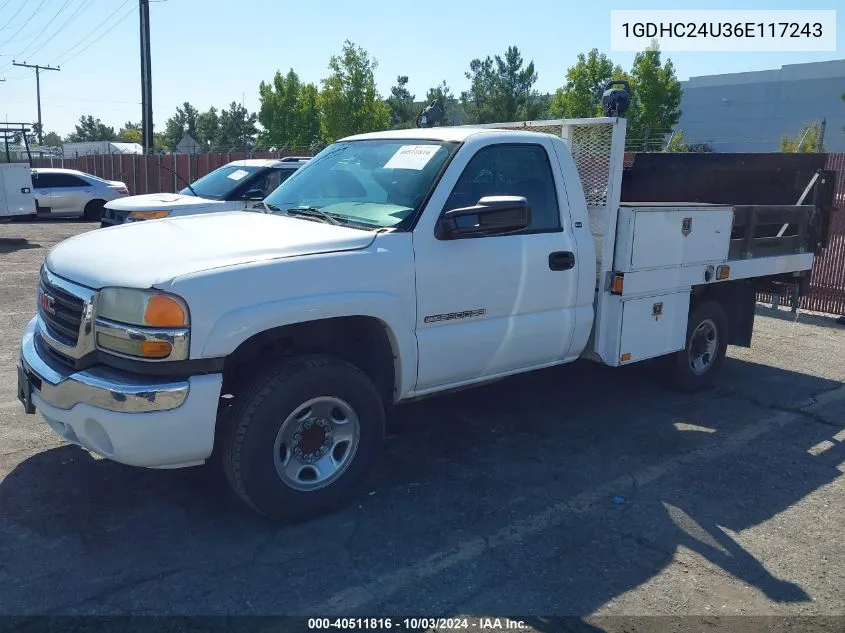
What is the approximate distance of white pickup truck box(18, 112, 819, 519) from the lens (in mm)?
3469

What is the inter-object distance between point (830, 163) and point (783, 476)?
7333mm

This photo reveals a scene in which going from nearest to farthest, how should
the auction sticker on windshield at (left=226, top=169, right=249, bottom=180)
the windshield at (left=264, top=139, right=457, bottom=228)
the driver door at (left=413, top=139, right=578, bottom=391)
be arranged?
the driver door at (left=413, top=139, right=578, bottom=391) → the windshield at (left=264, top=139, right=457, bottom=228) → the auction sticker on windshield at (left=226, top=169, right=249, bottom=180)

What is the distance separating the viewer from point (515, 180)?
483 cm

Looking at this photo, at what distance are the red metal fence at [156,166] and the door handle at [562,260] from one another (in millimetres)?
19169

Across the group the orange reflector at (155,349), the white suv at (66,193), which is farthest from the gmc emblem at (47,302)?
the white suv at (66,193)

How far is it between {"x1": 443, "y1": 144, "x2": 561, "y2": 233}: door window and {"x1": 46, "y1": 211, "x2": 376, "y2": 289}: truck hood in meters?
0.78

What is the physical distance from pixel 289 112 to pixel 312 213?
50786 millimetres

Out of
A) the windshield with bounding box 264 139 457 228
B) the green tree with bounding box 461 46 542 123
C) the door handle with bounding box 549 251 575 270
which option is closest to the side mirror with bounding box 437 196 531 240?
the windshield with bounding box 264 139 457 228

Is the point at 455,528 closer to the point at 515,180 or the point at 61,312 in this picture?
the point at 515,180

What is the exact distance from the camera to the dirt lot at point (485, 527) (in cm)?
337

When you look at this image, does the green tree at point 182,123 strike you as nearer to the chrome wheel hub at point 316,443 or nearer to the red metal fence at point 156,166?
the red metal fence at point 156,166

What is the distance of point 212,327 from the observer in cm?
344

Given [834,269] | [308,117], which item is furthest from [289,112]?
[834,269]

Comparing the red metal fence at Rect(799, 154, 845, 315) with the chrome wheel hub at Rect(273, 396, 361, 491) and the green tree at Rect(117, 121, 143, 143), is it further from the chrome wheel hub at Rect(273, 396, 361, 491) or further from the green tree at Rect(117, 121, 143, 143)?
the green tree at Rect(117, 121, 143, 143)
